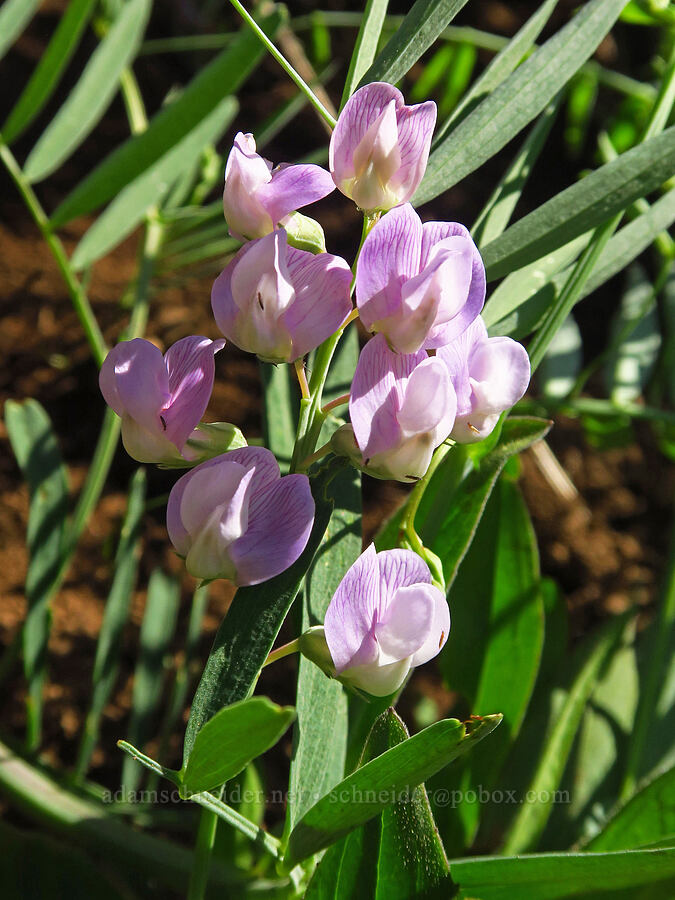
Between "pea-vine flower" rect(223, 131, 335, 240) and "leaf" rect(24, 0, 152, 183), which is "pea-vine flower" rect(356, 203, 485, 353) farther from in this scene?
"leaf" rect(24, 0, 152, 183)

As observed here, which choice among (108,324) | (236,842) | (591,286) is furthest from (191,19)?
(236,842)

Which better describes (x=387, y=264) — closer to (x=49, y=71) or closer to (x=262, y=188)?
(x=262, y=188)

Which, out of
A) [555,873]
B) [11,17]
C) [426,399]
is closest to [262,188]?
[426,399]

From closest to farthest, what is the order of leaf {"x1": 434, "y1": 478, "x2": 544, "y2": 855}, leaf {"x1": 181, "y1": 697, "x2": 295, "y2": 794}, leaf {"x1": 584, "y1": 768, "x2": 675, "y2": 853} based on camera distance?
1. leaf {"x1": 181, "y1": 697, "x2": 295, "y2": 794}
2. leaf {"x1": 584, "y1": 768, "x2": 675, "y2": 853}
3. leaf {"x1": 434, "y1": 478, "x2": 544, "y2": 855}

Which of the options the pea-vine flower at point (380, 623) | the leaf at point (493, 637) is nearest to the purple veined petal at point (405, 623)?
the pea-vine flower at point (380, 623)

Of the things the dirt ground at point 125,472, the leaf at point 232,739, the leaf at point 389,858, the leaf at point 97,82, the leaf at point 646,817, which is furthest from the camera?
the dirt ground at point 125,472

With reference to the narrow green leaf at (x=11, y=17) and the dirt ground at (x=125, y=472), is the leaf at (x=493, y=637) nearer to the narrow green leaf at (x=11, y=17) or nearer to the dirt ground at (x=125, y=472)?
the dirt ground at (x=125, y=472)

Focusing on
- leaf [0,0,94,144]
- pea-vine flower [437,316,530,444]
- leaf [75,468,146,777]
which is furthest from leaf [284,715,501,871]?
leaf [0,0,94,144]
